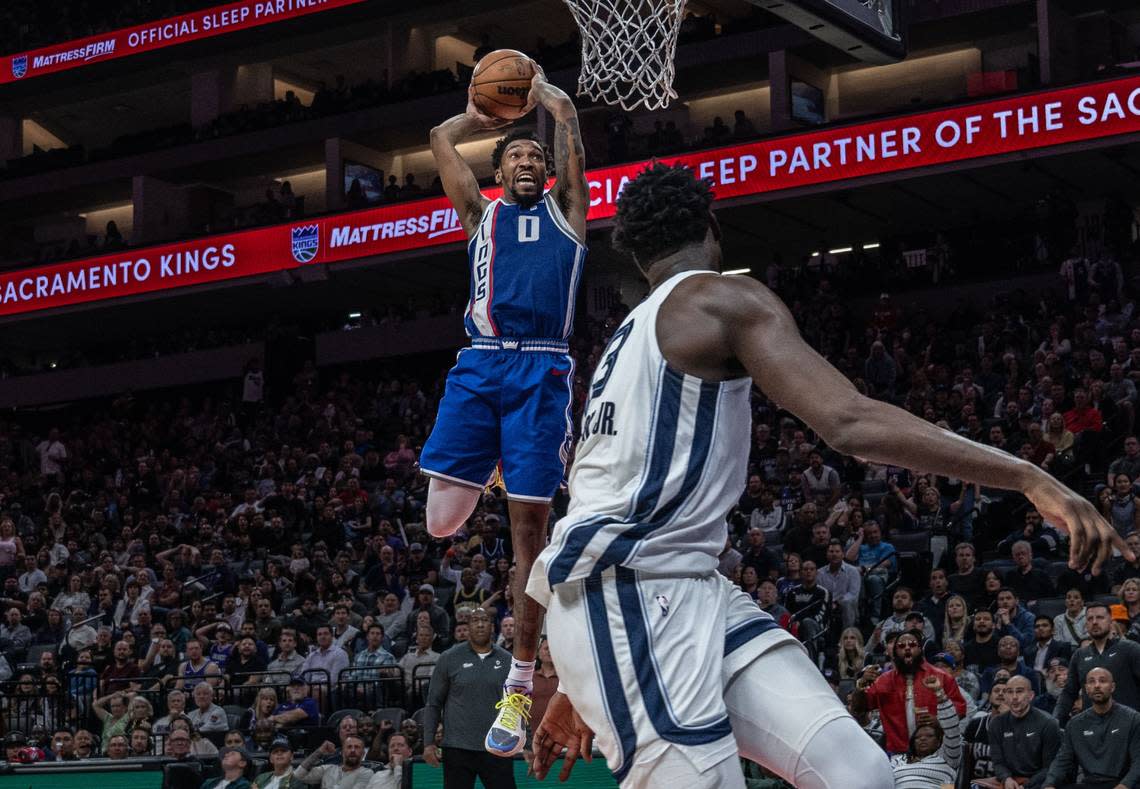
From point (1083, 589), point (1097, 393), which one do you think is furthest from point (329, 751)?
point (1097, 393)

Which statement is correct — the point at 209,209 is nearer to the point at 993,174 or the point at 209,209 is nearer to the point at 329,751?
the point at 993,174

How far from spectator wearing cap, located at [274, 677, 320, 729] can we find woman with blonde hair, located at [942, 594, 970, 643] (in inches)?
226

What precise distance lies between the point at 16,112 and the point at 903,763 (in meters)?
30.7

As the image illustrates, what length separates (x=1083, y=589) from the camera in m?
12.6

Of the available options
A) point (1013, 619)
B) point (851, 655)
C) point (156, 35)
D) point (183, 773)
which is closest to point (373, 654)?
point (183, 773)

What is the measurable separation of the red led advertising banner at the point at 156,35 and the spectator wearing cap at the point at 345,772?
64.7 ft

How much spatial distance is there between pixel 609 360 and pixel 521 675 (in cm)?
248

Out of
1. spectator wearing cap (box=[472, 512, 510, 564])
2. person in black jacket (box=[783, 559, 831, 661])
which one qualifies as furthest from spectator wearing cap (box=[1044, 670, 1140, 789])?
spectator wearing cap (box=[472, 512, 510, 564])

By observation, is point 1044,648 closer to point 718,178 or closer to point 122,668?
point 122,668

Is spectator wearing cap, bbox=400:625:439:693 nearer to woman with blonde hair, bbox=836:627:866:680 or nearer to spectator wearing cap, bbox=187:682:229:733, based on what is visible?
spectator wearing cap, bbox=187:682:229:733

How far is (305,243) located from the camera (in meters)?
26.0

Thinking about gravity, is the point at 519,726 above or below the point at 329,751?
above

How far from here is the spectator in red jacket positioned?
10.1m

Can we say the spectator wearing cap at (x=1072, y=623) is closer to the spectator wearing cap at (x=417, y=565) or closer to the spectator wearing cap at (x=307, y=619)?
the spectator wearing cap at (x=417, y=565)
